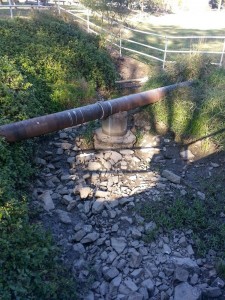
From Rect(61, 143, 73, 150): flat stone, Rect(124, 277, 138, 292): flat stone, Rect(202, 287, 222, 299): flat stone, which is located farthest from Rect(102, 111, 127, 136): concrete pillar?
Rect(202, 287, 222, 299): flat stone

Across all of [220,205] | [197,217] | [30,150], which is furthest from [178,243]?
[30,150]

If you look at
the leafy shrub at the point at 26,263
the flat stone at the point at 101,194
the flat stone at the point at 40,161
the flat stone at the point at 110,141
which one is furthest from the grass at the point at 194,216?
the flat stone at the point at 40,161

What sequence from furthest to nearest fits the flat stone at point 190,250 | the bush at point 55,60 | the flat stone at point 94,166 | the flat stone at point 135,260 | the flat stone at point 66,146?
the bush at point 55,60
the flat stone at point 66,146
the flat stone at point 94,166
the flat stone at point 190,250
the flat stone at point 135,260

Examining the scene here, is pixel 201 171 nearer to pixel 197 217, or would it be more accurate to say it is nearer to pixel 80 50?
pixel 197 217

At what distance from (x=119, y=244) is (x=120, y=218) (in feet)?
1.90

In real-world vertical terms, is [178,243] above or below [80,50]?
below

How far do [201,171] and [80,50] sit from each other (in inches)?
240

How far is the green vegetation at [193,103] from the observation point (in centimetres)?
738

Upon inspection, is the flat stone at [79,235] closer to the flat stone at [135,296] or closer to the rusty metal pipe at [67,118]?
Answer: the flat stone at [135,296]

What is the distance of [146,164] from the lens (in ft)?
22.8

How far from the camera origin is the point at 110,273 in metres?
4.34

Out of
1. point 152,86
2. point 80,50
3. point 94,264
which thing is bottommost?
point 94,264

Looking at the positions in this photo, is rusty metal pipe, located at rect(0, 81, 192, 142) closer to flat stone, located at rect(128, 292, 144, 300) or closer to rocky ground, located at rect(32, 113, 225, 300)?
rocky ground, located at rect(32, 113, 225, 300)

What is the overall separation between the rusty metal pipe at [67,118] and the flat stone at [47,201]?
3.68 feet
